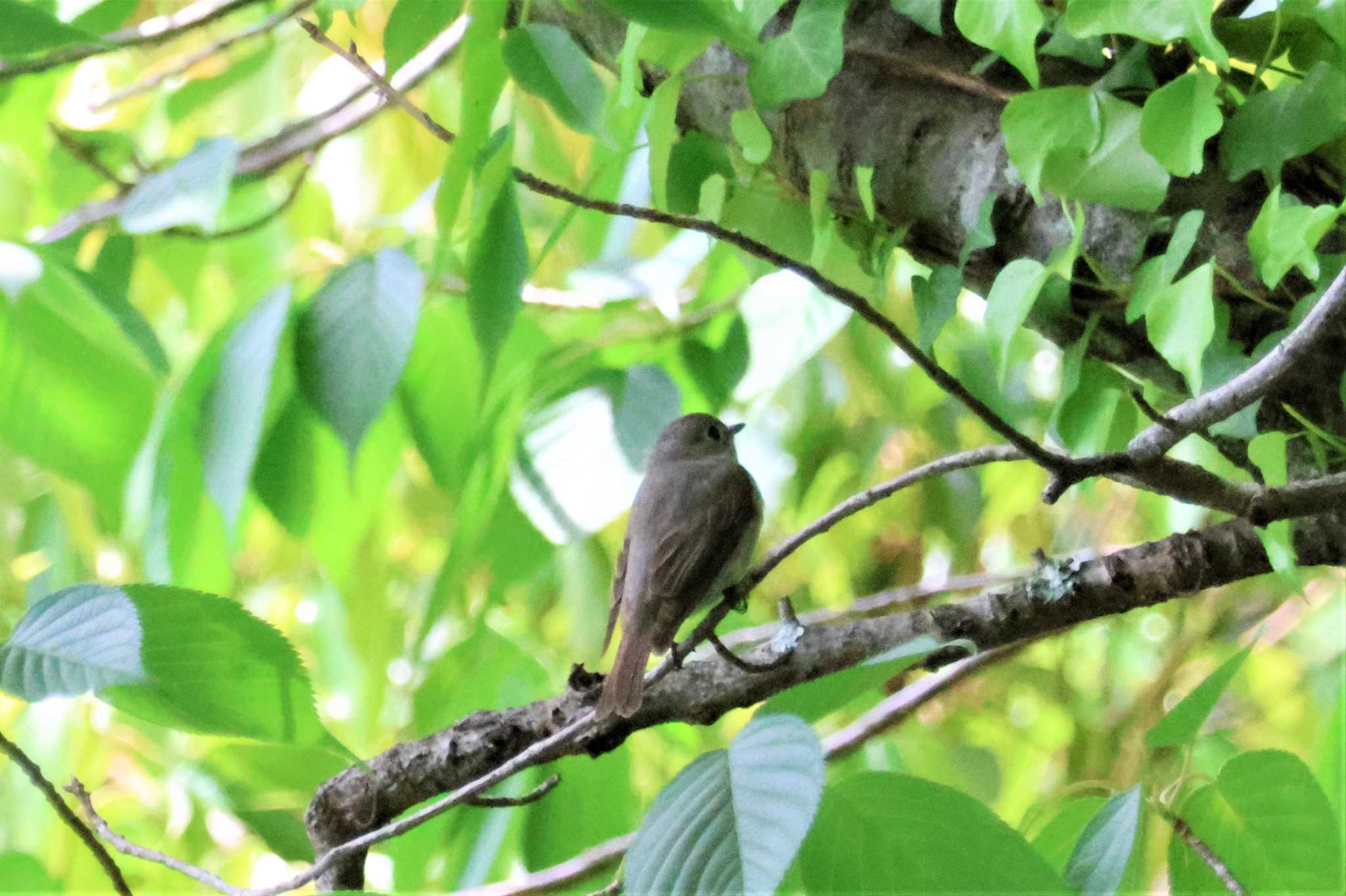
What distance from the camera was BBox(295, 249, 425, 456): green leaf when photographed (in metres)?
1.37

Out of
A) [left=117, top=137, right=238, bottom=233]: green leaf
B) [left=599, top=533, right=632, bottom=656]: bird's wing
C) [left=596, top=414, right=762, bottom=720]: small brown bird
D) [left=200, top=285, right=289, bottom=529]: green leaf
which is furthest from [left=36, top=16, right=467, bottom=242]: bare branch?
[left=599, top=533, right=632, bottom=656]: bird's wing

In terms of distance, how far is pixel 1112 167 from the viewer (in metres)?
1.13

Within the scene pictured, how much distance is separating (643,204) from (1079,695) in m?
1.87

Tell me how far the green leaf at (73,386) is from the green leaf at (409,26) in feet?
1.37

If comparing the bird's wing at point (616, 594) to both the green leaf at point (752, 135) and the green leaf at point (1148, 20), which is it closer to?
the green leaf at point (752, 135)

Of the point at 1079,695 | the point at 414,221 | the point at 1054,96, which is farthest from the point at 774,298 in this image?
the point at 1079,695

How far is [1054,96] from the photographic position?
1115 mm

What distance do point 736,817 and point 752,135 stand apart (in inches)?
28.6

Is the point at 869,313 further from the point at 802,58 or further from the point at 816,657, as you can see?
the point at 816,657

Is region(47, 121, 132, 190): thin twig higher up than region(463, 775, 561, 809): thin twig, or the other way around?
region(47, 121, 132, 190): thin twig

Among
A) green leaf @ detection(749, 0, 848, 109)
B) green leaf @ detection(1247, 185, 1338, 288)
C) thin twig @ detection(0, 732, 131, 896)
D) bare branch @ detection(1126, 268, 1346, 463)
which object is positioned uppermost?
green leaf @ detection(749, 0, 848, 109)

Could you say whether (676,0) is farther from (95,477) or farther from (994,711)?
(994,711)

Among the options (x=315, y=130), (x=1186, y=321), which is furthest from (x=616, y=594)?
(x=1186, y=321)

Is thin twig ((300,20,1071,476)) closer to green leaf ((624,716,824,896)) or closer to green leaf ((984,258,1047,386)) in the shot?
green leaf ((984,258,1047,386))
